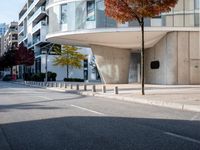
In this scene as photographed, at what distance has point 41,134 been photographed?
29.9ft

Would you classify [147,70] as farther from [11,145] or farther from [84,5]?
[11,145]

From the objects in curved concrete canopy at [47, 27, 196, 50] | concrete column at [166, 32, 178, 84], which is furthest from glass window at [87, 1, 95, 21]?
concrete column at [166, 32, 178, 84]

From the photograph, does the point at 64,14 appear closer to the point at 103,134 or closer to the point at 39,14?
the point at 103,134

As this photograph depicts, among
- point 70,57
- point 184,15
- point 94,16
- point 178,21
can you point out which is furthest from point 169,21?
point 70,57

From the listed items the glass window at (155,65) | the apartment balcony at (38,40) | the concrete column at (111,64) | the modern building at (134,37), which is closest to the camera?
the modern building at (134,37)

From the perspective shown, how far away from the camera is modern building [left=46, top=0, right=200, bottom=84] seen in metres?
37.1

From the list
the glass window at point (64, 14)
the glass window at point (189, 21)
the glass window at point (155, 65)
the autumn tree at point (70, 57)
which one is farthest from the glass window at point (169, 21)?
the autumn tree at point (70, 57)

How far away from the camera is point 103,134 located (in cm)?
892

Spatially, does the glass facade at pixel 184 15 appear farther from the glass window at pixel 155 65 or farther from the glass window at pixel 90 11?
the glass window at pixel 90 11

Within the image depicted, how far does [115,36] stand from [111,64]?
4.70 m

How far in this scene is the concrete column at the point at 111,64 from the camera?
43781 mm

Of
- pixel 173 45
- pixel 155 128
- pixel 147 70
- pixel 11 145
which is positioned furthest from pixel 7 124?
pixel 147 70

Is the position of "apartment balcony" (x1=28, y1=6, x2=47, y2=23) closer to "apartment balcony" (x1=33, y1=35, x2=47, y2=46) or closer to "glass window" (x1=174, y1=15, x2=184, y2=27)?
"apartment balcony" (x1=33, y1=35, x2=47, y2=46)

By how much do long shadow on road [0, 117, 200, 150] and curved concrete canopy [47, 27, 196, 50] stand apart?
87.1ft
